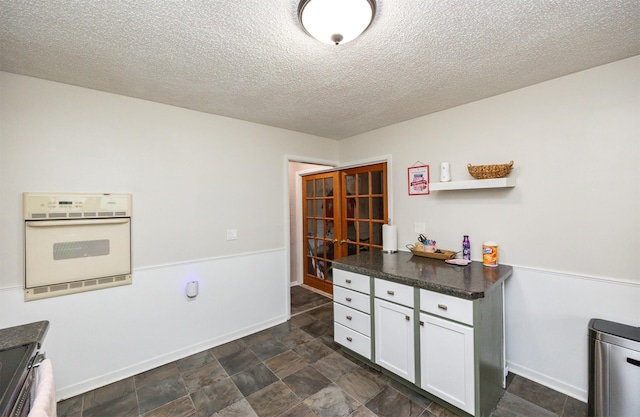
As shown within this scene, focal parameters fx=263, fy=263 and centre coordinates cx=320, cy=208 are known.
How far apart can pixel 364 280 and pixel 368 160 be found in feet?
5.39

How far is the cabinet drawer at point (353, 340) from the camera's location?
228 cm

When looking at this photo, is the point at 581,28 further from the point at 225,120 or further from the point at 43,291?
the point at 43,291

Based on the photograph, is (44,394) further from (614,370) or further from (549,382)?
(549,382)

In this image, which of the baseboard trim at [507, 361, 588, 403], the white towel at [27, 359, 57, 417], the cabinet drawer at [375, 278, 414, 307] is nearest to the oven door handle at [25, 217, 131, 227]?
the white towel at [27, 359, 57, 417]

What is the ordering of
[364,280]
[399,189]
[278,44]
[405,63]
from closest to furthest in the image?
[278,44] < [405,63] < [364,280] < [399,189]

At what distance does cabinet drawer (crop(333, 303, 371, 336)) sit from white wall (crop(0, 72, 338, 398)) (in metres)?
0.93

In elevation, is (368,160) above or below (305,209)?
above

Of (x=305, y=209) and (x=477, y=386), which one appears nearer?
(x=477, y=386)

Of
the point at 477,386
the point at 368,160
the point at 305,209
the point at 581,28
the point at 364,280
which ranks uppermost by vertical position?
the point at 581,28

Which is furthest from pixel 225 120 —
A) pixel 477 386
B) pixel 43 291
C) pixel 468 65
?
pixel 477 386

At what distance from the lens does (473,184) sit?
225 centimetres

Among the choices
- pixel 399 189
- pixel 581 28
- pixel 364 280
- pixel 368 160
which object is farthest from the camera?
pixel 368 160

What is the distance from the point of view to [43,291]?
1886mm

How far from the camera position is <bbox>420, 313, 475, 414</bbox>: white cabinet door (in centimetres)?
167
